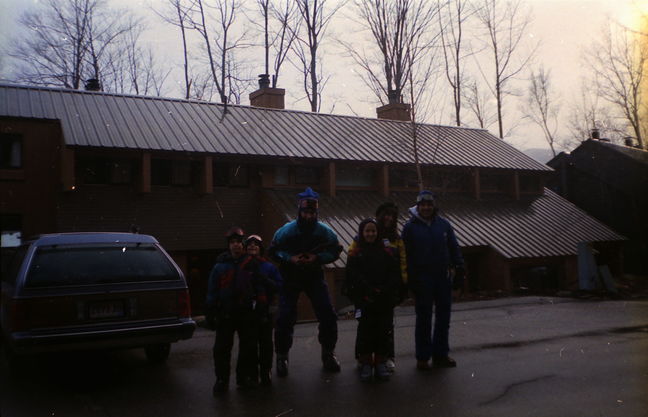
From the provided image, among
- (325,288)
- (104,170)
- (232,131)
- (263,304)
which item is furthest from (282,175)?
(263,304)

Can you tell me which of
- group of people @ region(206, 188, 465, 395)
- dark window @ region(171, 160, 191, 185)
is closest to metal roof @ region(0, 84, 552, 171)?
dark window @ region(171, 160, 191, 185)

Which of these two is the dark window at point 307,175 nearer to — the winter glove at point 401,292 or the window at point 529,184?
the window at point 529,184

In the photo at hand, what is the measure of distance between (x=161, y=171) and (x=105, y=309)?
11.3 m

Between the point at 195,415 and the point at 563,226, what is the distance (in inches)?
826

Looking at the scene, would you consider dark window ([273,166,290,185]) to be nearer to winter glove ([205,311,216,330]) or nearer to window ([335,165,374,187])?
window ([335,165,374,187])

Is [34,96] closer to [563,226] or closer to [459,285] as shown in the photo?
[459,285]

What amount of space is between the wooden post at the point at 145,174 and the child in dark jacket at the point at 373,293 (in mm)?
11165

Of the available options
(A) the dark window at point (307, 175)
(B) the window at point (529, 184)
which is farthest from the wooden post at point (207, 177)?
(B) the window at point (529, 184)

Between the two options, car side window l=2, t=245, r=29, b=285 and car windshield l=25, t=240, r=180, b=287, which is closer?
car windshield l=25, t=240, r=180, b=287

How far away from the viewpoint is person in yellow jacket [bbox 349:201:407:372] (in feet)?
19.1

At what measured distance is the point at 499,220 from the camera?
21203mm

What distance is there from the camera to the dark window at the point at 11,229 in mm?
15062

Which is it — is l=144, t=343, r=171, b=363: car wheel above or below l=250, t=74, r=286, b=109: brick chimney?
below

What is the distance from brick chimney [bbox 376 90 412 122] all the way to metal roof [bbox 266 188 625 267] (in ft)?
18.7
